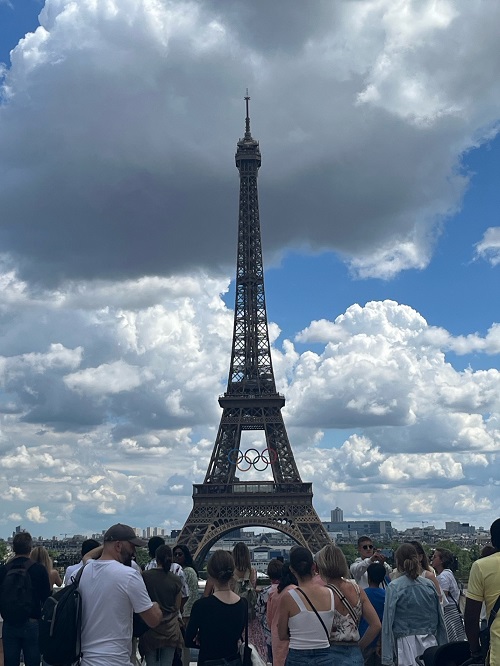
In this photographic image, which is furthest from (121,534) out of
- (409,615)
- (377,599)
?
(377,599)

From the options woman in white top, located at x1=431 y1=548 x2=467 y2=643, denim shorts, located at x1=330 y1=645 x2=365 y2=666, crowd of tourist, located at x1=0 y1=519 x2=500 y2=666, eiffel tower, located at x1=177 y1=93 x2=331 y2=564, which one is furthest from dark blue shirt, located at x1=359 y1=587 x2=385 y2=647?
eiffel tower, located at x1=177 y1=93 x2=331 y2=564

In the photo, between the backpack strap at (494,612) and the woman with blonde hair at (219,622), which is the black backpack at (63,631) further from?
the backpack strap at (494,612)

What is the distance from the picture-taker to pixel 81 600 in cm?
894

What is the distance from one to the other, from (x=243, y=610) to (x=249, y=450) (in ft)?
263

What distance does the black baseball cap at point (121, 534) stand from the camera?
30.1 ft

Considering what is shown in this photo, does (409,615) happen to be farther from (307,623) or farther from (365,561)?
(365,561)

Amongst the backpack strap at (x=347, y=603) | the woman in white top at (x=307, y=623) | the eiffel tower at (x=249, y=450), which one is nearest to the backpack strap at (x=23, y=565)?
the woman in white top at (x=307, y=623)

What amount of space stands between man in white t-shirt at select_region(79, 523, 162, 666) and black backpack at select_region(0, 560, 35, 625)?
3.70 meters

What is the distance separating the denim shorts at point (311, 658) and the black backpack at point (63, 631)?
2.28 metres

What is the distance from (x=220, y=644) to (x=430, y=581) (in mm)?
2902

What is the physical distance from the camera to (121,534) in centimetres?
920

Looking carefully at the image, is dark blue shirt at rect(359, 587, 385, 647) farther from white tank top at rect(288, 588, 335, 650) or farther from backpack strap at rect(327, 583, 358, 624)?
white tank top at rect(288, 588, 335, 650)

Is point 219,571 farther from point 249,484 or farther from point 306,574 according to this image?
point 249,484

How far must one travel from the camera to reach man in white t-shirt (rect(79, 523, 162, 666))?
8.88m
